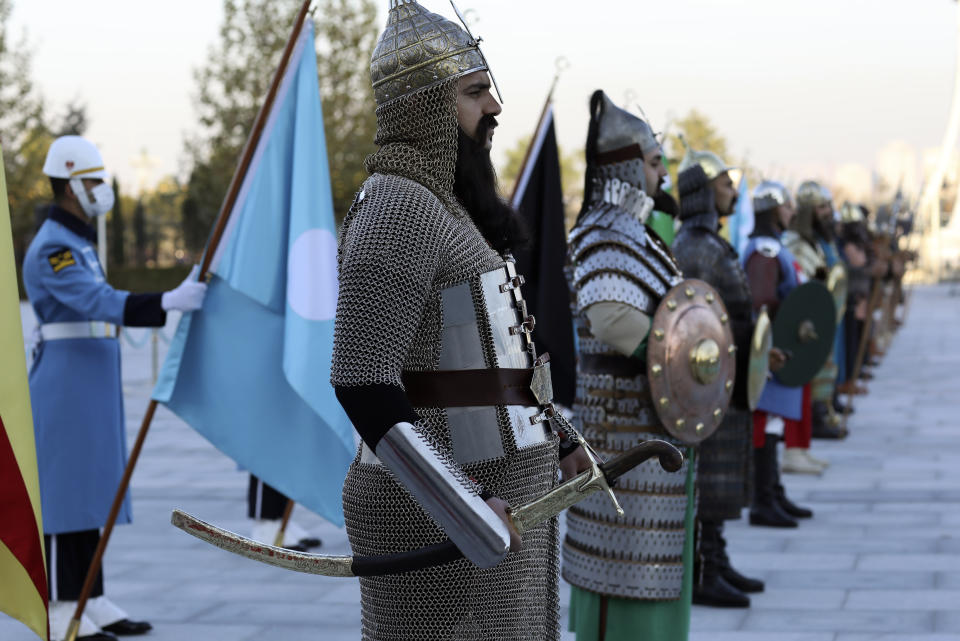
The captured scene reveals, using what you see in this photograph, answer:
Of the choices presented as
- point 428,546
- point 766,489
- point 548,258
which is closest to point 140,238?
point 766,489

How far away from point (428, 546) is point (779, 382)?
200 inches

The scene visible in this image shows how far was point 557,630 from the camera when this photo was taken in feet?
9.04

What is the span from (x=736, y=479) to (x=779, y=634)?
2.21 feet

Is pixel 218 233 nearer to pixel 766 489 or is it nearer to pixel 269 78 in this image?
pixel 766 489

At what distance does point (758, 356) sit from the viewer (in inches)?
211

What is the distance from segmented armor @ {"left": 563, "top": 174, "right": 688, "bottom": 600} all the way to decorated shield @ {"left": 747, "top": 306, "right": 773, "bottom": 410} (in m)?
0.99

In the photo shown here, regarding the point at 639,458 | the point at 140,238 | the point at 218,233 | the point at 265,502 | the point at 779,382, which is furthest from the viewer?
the point at 140,238

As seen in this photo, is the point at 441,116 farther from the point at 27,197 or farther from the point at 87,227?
the point at 27,197

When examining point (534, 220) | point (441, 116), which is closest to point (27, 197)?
point (534, 220)

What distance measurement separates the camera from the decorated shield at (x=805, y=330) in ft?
22.1

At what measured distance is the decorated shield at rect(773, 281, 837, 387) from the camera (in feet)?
22.1

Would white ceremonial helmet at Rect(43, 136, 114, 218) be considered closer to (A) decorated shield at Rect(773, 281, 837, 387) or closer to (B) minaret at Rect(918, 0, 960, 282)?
(A) decorated shield at Rect(773, 281, 837, 387)

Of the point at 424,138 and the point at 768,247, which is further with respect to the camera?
the point at 768,247

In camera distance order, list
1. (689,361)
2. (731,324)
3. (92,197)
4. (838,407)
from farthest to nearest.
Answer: (838,407), (731,324), (92,197), (689,361)
